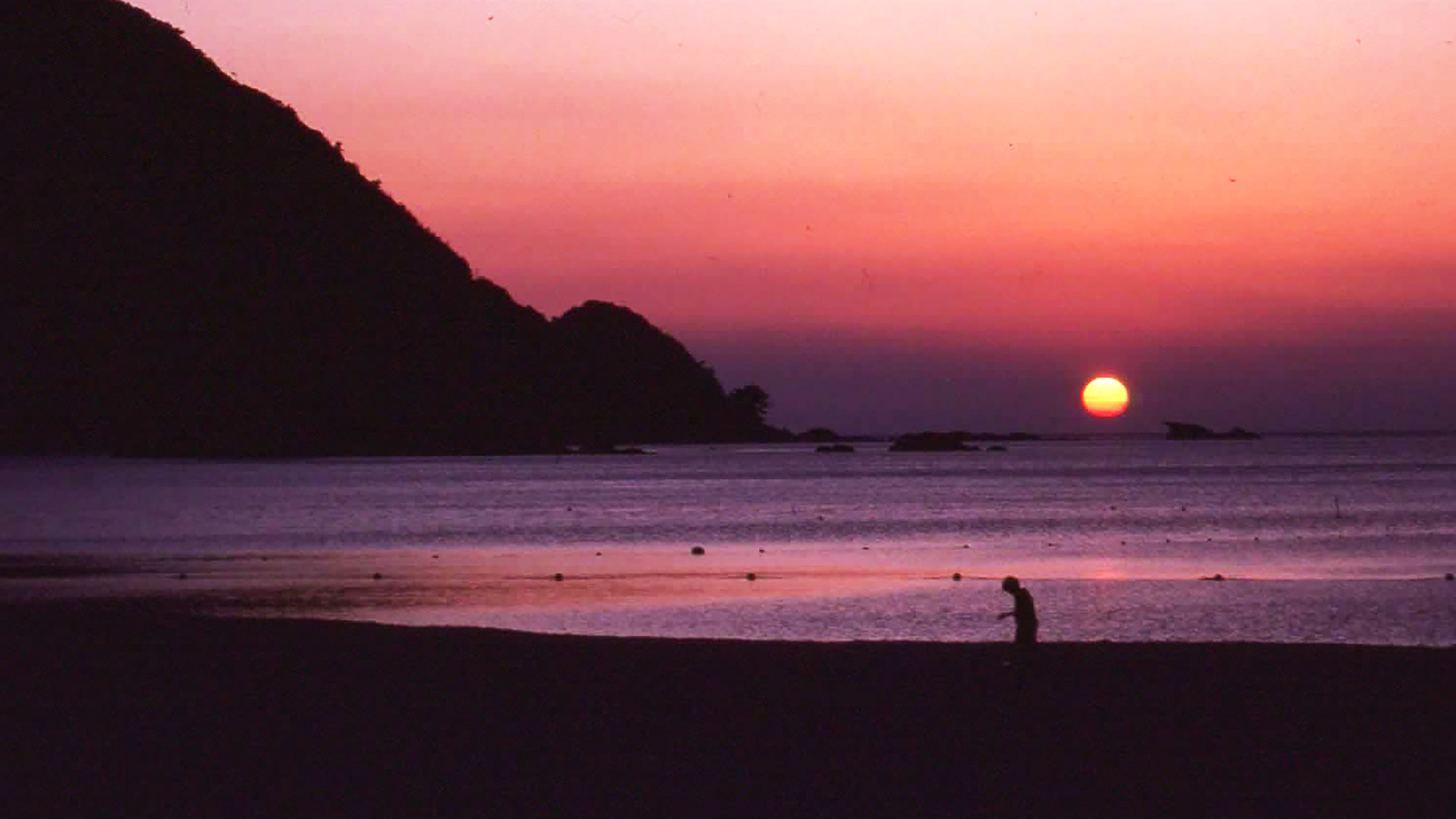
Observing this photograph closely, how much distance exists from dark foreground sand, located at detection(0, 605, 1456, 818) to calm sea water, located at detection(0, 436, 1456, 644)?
334 inches

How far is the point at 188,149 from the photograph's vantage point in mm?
190500

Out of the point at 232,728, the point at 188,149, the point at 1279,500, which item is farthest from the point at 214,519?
the point at 188,149

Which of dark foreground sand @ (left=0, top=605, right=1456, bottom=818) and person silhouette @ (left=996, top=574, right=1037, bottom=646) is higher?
person silhouette @ (left=996, top=574, right=1037, bottom=646)

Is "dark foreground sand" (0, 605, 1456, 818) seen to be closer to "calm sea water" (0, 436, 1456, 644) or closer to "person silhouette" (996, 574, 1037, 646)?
"person silhouette" (996, 574, 1037, 646)

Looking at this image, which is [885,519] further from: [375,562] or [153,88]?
[153,88]

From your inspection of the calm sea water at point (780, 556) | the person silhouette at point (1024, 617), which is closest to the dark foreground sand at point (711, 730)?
the person silhouette at point (1024, 617)

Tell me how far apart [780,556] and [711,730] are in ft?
120

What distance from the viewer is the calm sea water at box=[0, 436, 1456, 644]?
31266 mm

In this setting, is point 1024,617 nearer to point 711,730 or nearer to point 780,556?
point 711,730

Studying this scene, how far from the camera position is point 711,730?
48.9 feet

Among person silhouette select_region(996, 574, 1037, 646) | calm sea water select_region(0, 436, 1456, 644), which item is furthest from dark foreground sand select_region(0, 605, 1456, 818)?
calm sea water select_region(0, 436, 1456, 644)

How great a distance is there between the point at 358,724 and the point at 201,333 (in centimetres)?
18849

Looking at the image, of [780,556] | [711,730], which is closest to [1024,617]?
[711,730]

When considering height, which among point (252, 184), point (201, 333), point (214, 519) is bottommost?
point (214, 519)
